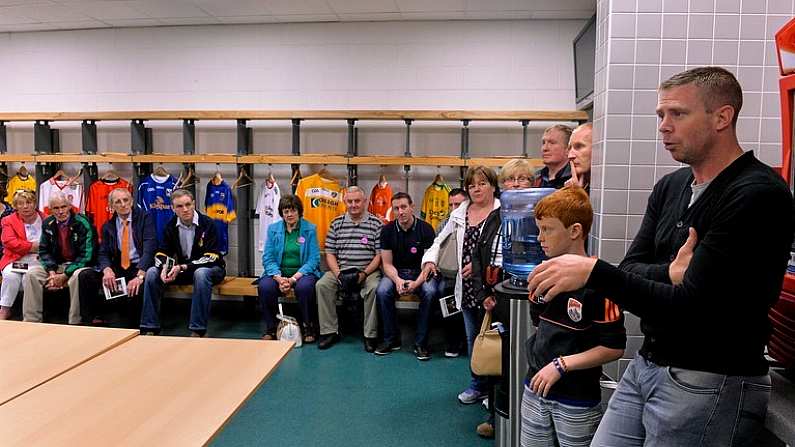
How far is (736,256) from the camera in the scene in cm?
107

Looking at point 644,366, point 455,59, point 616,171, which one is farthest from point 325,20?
point 644,366

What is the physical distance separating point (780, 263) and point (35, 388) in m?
2.03

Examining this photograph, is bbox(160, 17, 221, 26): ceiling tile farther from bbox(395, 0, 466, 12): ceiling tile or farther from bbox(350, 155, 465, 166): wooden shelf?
bbox(350, 155, 465, 166): wooden shelf

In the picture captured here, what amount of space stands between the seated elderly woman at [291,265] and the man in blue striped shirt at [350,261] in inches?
4.5

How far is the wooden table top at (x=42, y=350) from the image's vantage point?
175 centimetres

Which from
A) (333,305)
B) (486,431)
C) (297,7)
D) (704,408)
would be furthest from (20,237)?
(704,408)

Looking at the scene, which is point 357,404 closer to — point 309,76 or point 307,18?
point 309,76

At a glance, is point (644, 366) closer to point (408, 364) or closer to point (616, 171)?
point (616, 171)

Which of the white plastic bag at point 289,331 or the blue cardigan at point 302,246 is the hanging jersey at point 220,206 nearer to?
the blue cardigan at point 302,246

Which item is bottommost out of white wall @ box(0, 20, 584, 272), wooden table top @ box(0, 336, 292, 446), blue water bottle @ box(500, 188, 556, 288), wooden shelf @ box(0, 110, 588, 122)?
wooden table top @ box(0, 336, 292, 446)

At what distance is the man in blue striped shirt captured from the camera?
4367mm

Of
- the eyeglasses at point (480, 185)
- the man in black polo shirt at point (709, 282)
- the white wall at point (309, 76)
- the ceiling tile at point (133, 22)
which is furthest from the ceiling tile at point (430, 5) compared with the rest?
the man in black polo shirt at point (709, 282)

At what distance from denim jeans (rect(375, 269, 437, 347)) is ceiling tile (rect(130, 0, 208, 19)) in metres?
3.01

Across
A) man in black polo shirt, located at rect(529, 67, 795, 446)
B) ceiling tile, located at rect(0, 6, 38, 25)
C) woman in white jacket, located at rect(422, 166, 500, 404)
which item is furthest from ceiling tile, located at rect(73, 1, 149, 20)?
man in black polo shirt, located at rect(529, 67, 795, 446)
